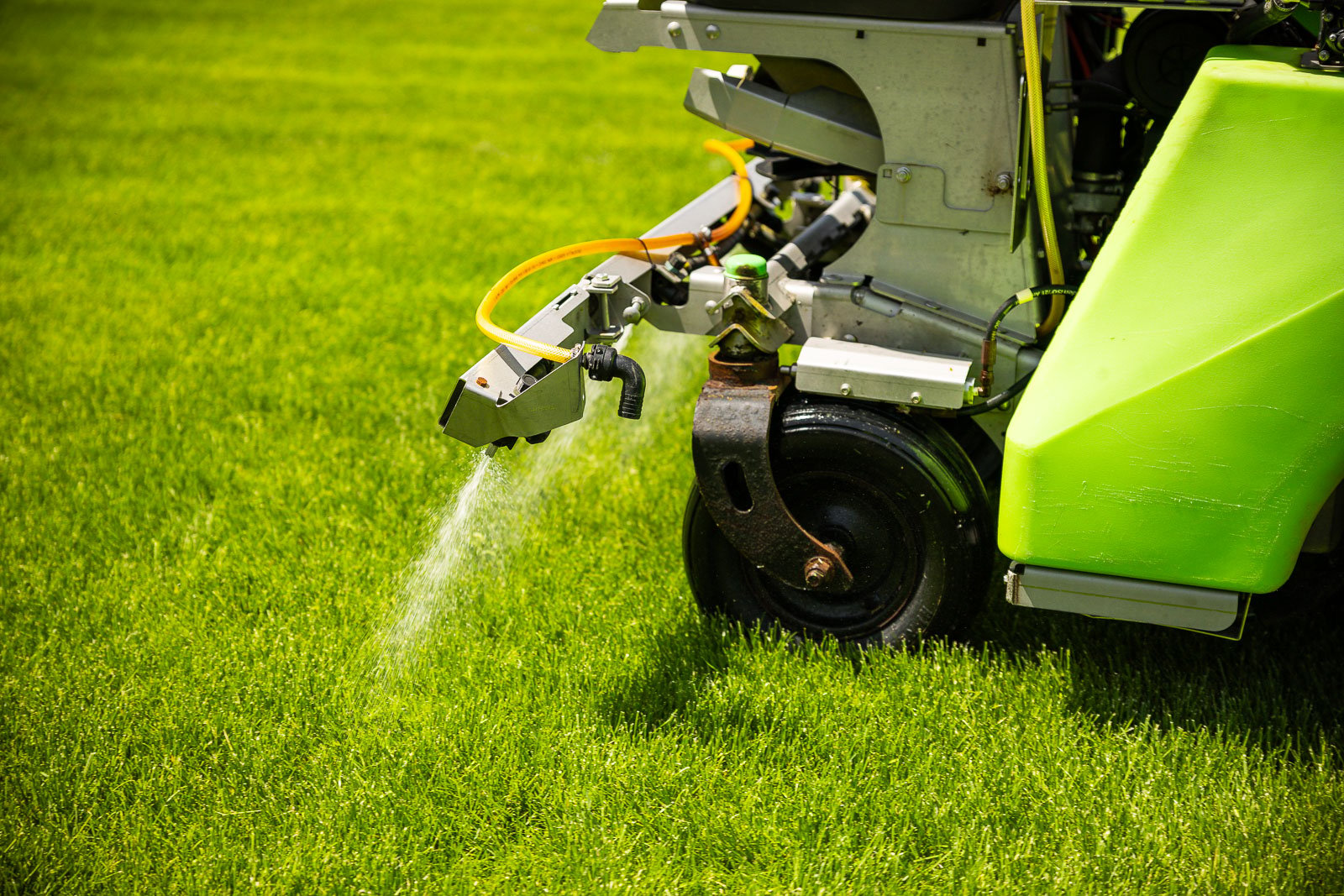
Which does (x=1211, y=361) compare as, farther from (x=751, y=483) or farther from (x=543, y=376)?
(x=543, y=376)

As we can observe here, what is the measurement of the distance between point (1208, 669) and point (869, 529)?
2.94ft

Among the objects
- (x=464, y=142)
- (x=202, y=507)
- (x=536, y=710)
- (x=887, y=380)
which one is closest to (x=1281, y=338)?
(x=887, y=380)

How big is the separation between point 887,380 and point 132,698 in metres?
1.90


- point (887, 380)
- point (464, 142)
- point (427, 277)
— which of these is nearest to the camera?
point (887, 380)

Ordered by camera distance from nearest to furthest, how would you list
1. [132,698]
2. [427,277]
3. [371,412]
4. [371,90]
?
[132,698] → [371,412] → [427,277] → [371,90]

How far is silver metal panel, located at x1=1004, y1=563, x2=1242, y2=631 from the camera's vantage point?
2328 mm

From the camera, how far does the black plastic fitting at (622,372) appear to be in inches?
101

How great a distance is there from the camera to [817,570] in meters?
2.65

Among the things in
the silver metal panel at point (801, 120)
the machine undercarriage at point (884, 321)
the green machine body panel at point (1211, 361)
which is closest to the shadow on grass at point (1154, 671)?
the machine undercarriage at point (884, 321)

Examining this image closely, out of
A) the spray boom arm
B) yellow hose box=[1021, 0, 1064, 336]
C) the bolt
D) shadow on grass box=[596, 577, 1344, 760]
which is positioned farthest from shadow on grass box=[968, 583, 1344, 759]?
the spray boom arm

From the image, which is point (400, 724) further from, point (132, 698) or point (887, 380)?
point (887, 380)

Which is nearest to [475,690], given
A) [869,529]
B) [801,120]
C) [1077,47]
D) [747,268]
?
[869,529]

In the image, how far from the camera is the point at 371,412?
444 centimetres

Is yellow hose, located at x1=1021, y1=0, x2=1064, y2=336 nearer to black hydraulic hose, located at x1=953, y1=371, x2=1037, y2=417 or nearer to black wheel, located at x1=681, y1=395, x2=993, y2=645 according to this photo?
black hydraulic hose, located at x1=953, y1=371, x2=1037, y2=417
